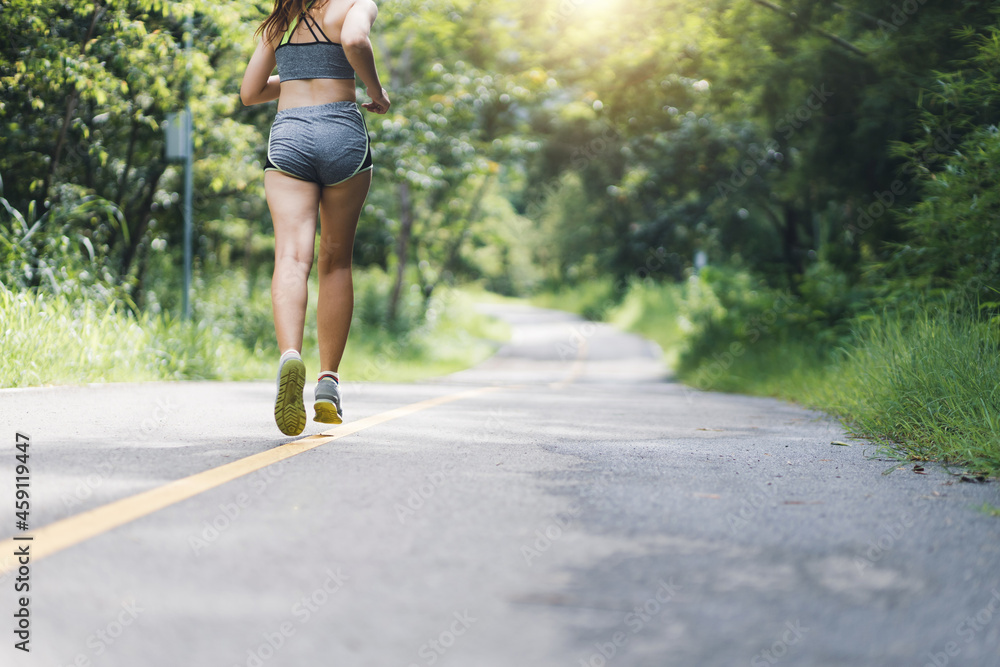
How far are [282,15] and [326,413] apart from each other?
2035mm

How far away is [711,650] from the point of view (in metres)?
1.91

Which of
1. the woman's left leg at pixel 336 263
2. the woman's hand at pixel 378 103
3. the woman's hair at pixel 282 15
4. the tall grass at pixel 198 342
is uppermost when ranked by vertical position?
the woman's hair at pixel 282 15

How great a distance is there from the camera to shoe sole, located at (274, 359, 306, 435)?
4.04m

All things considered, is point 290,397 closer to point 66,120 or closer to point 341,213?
point 341,213

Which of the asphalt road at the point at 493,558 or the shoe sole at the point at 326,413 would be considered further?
the shoe sole at the point at 326,413

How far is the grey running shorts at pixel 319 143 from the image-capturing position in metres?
4.48

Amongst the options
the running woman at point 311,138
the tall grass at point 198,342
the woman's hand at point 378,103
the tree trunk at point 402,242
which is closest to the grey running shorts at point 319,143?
the running woman at point 311,138

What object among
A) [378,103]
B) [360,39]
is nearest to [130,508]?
[360,39]

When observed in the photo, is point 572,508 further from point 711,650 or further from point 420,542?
point 711,650

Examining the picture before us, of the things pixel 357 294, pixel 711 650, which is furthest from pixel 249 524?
pixel 357 294

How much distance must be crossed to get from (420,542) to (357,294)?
59.7 ft

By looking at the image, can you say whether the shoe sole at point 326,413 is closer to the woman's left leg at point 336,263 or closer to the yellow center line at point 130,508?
the woman's left leg at point 336,263

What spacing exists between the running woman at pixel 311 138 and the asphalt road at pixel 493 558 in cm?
61

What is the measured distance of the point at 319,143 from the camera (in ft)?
14.8
